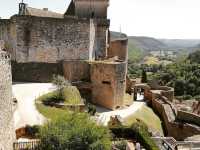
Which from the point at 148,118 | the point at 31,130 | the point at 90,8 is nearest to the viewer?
the point at 31,130

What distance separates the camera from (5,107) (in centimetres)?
1495

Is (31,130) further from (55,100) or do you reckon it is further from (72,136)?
(55,100)

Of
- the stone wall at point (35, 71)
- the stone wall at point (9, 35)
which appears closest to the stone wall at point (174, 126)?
the stone wall at point (35, 71)

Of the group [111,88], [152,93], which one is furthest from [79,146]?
[152,93]

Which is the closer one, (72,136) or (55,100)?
(72,136)

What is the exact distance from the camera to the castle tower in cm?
3809

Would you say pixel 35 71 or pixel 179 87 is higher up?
pixel 35 71

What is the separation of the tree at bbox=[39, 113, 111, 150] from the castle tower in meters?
22.4

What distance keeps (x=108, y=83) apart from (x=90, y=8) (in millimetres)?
10776

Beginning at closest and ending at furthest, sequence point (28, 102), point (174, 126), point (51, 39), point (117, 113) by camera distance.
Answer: point (28, 102), point (117, 113), point (174, 126), point (51, 39)

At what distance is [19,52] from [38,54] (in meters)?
1.60

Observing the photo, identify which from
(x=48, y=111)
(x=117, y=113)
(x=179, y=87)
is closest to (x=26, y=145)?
(x=48, y=111)

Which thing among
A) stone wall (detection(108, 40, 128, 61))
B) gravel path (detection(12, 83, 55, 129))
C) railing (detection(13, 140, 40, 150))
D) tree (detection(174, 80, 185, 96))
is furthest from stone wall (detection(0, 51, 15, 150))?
tree (detection(174, 80, 185, 96))

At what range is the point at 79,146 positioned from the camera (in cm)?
1675
